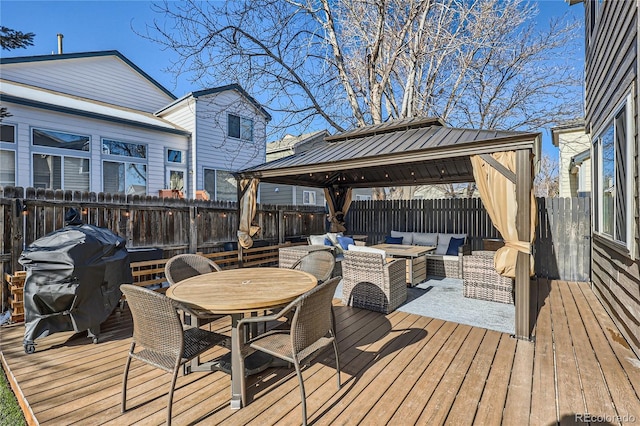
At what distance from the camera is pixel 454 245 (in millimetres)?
7102

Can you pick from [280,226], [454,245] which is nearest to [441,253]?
[454,245]

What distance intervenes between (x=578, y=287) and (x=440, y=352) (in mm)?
4561

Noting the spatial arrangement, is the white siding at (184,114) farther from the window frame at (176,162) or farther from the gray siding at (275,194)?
the gray siding at (275,194)

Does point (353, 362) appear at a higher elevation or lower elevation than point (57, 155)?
lower

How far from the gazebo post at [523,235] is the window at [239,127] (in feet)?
32.2

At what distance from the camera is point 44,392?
8.18 ft

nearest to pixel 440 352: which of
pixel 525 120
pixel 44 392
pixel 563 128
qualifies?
pixel 44 392

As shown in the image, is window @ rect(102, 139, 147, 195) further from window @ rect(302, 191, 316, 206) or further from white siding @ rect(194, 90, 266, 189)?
window @ rect(302, 191, 316, 206)

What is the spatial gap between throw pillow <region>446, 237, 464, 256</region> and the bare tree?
148 inches

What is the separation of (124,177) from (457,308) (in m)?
9.22

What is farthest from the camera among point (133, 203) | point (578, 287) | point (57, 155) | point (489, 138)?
point (57, 155)

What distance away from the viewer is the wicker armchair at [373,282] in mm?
4438

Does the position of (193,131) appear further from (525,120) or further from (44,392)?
(525,120)

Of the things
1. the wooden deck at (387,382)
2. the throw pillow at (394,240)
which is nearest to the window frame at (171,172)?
the wooden deck at (387,382)
